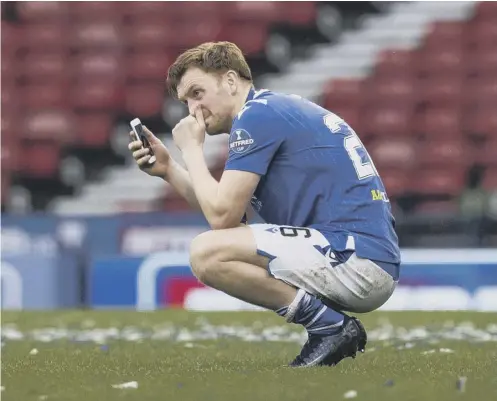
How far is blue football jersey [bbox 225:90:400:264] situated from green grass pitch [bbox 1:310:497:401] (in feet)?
1.64

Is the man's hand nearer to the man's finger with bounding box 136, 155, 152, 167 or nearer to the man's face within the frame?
the man's face

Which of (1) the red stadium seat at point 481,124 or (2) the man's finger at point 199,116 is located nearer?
(2) the man's finger at point 199,116

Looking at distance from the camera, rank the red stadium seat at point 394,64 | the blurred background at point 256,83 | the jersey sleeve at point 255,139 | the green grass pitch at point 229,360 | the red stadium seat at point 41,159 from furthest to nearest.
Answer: the red stadium seat at point 394,64 → the red stadium seat at point 41,159 → the blurred background at point 256,83 → the jersey sleeve at point 255,139 → the green grass pitch at point 229,360

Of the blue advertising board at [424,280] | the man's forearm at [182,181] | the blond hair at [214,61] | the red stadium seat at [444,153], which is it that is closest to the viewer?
the blond hair at [214,61]

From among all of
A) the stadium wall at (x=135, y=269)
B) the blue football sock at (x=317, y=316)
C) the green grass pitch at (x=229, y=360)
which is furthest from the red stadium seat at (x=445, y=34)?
the blue football sock at (x=317, y=316)

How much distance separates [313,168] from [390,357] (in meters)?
0.89

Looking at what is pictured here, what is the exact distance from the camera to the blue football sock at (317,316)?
4176mm

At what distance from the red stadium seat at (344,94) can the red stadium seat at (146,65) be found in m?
1.62

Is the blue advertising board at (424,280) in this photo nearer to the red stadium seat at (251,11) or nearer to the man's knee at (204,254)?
the red stadium seat at (251,11)

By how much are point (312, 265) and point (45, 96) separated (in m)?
7.59

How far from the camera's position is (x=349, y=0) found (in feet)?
39.0

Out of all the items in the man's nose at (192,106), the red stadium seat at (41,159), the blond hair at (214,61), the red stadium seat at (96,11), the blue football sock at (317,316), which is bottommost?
the red stadium seat at (41,159)

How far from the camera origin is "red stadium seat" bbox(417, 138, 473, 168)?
34.8 feet

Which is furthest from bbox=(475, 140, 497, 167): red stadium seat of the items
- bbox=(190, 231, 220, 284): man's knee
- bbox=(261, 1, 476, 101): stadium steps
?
bbox=(190, 231, 220, 284): man's knee
